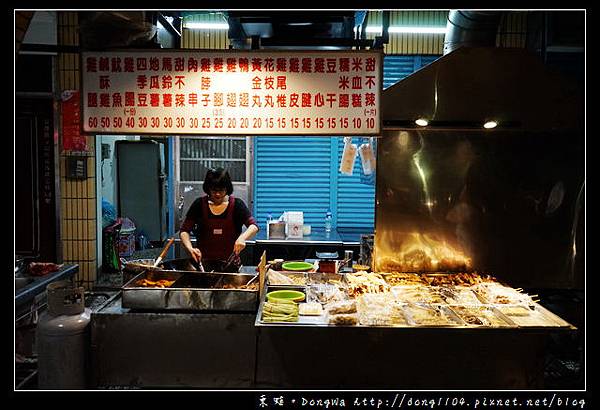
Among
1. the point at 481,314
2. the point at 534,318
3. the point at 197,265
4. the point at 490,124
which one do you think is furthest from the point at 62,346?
the point at 490,124

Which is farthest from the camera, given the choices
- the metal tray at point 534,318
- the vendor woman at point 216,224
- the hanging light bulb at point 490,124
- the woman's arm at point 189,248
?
the vendor woman at point 216,224

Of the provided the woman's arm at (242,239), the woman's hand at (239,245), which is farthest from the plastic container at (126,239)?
the woman's hand at (239,245)

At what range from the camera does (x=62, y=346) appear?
3912 millimetres

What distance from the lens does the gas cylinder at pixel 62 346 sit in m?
3.92

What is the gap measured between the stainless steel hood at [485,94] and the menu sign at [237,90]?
1057 millimetres

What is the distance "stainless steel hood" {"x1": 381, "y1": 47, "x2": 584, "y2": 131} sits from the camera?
15.6 ft

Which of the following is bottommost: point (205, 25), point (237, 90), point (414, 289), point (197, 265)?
point (414, 289)

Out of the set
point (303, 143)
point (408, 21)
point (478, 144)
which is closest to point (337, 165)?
point (303, 143)

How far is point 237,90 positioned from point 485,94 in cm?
247

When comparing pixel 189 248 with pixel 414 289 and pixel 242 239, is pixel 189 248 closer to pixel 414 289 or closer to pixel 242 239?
pixel 242 239

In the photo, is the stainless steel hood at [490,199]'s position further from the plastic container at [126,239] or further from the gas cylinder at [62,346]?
the plastic container at [126,239]

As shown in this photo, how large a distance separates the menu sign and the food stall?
2.8 inches

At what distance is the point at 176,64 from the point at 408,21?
5.58 meters

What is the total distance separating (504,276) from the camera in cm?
515
